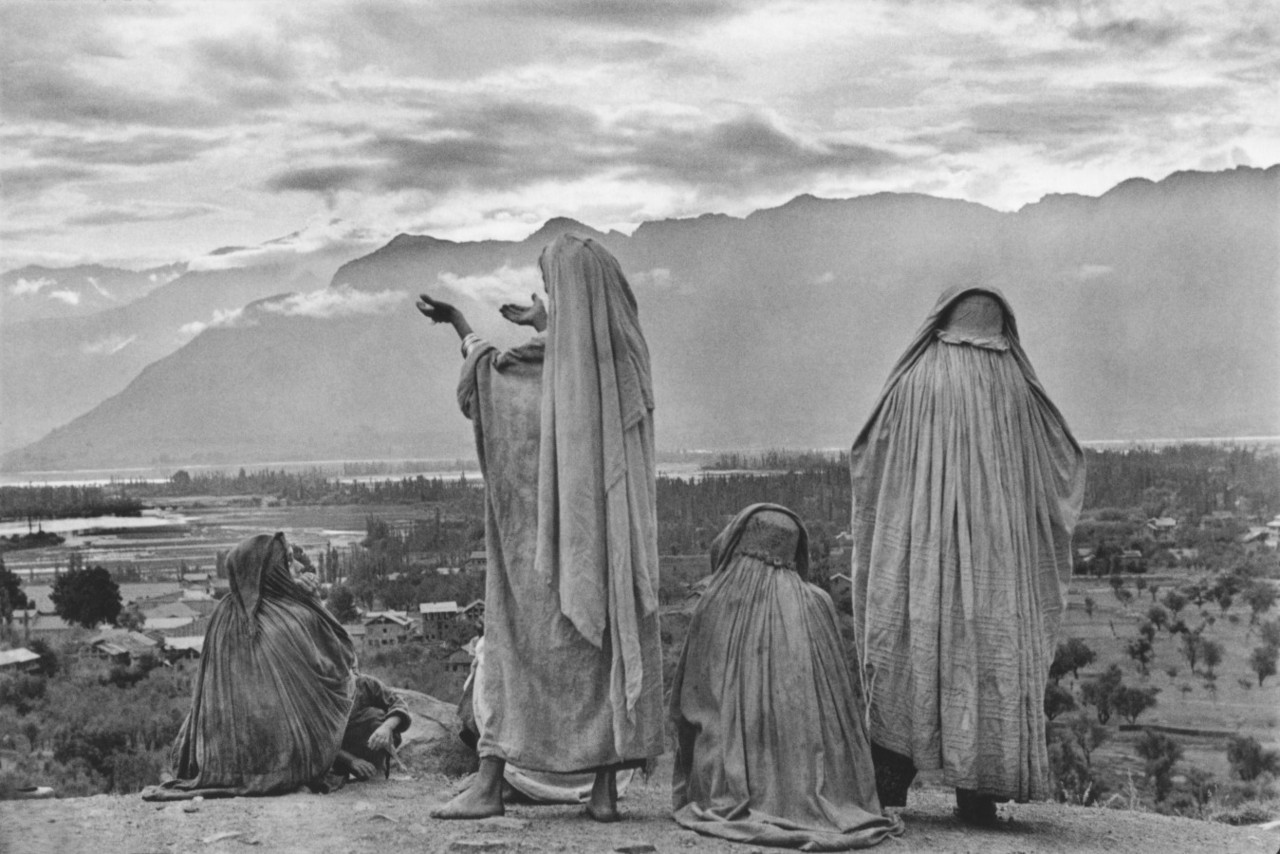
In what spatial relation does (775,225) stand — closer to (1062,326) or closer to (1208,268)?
(1062,326)

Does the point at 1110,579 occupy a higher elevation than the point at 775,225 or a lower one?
lower

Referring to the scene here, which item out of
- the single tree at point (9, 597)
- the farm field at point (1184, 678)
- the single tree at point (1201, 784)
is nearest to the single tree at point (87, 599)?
the single tree at point (9, 597)

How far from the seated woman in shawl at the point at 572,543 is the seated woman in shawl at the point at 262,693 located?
4.23ft

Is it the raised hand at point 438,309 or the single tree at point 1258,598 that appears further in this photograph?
the single tree at point 1258,598

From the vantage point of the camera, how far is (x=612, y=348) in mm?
8172

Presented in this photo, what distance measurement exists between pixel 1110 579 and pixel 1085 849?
11171mm

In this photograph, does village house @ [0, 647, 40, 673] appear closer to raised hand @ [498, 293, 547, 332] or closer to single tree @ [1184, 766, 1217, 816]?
raised hand @ [498, 293, 547, 332]

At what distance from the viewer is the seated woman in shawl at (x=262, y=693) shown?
873 cm

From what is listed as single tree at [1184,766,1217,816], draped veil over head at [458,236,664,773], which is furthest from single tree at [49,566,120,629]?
single tree at [1184,766,1217,816]

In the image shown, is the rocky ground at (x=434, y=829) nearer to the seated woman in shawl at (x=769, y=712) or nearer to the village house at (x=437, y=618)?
the seated woman in shawl at (x=769, y=712)

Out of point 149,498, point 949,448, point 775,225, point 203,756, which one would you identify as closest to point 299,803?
point 203,756

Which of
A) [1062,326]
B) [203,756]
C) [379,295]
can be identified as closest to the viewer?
[203,756]

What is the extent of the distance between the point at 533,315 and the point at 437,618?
268 inches

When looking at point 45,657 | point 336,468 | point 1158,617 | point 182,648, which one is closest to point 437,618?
point 182,648
